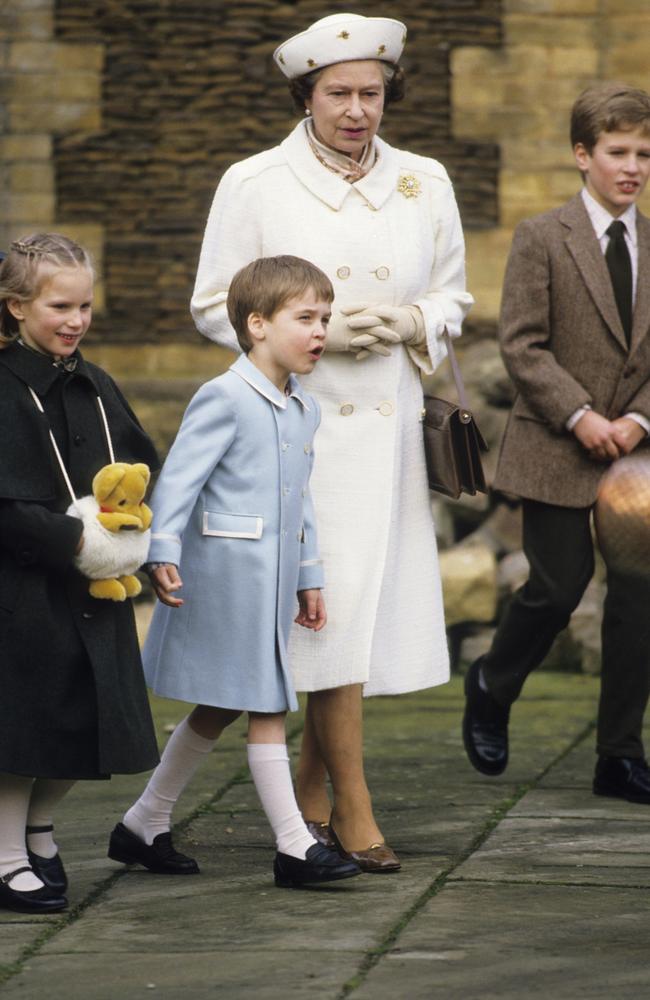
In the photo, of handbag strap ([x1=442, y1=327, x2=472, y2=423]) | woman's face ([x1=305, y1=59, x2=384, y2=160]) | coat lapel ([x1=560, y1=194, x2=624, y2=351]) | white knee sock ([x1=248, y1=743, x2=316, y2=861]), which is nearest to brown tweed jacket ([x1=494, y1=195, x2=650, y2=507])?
coat lapel ([x1=560, y1=194, x2=624, y2=351])

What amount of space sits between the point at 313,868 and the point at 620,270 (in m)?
1.99

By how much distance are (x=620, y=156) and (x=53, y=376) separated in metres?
1.88

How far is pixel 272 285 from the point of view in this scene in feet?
14.9

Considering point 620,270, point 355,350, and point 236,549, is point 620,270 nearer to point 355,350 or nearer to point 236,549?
point 355,350

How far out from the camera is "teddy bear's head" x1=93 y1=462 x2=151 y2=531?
4.29 meters

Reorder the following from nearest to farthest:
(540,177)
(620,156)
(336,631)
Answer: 1. (336,631)
2. (620,156)
3. (540,177)

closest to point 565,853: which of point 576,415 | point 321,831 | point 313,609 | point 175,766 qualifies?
point 321,831

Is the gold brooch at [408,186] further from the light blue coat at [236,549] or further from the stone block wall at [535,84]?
Result: the stone block wall at [535,84]

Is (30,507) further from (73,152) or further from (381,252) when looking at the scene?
(73,152)

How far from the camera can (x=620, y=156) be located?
5.47 m

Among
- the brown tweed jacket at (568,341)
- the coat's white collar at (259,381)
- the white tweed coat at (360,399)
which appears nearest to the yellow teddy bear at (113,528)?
the coat's white collar at (259,381)

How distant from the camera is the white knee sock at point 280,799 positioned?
4512mm

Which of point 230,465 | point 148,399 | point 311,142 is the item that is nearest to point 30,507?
point 230,465

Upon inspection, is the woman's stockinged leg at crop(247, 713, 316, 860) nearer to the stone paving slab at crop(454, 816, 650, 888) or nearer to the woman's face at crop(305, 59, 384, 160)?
the stone paving slab at crop(454, 816, 650, 888)
